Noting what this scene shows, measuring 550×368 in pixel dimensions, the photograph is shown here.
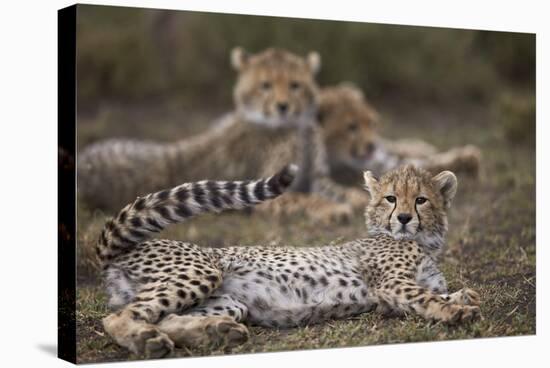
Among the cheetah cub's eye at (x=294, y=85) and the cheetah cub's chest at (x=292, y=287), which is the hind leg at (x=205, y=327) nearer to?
the cheetah cub's chest at (x=292, y=287)

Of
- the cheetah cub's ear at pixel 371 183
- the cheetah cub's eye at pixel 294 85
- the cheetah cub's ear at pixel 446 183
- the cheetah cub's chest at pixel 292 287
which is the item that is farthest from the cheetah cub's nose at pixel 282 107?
the cheetah cub's chest at pixel 292 287

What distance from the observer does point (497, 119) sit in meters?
8.00

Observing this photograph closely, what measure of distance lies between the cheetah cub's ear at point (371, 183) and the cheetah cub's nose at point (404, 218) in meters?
0.20

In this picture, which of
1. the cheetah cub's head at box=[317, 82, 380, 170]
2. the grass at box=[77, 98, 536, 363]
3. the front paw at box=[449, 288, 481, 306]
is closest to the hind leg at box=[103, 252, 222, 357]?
the grass at box=[77, 98, 536, 363]

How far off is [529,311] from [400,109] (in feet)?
13.9

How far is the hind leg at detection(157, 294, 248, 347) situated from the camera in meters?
4.14

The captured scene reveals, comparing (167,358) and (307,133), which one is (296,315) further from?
(307,133)

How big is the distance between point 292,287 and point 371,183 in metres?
0.79

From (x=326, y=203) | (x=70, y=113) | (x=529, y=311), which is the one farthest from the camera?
(x=326, y=203)

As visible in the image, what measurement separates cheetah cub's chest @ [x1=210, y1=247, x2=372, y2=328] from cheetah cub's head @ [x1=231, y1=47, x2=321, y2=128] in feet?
A: 9.43

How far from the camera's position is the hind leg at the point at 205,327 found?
4.14 m

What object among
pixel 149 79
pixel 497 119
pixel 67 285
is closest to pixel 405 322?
pixel 67 285

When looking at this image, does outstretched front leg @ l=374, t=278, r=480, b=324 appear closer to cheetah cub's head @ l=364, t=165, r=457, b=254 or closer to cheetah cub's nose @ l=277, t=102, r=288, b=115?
cheetah cub's head @ l=364, t=165, r=457, b=254

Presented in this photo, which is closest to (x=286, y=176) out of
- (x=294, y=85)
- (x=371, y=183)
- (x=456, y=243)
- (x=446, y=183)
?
(x=371, y=183)
